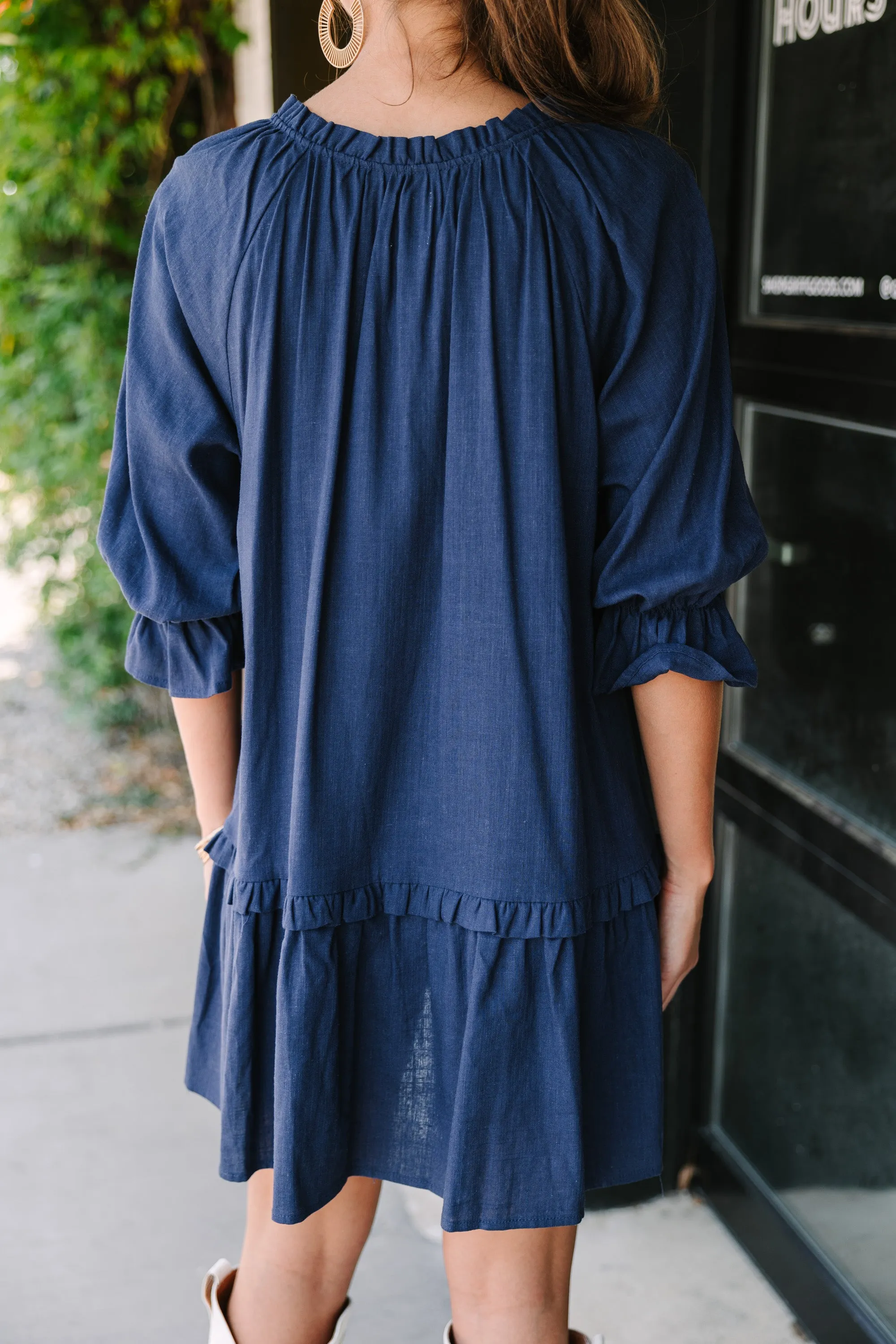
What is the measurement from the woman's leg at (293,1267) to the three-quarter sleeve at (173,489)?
55cm

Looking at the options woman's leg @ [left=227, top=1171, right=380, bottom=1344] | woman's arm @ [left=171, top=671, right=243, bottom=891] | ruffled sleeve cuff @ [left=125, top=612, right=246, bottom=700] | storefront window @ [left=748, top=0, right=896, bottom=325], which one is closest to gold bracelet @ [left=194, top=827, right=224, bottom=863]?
woman's arm @ [left=171, top=671, right=243, bottom=891]

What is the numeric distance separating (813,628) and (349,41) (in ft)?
3.65

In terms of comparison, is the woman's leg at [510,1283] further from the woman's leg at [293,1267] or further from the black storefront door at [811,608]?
the black storefront door at [811,608]

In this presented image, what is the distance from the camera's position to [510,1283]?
1.24 meters

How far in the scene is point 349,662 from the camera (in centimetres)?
113

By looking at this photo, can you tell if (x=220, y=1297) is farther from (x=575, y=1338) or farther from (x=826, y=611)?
(x=826, y=611)

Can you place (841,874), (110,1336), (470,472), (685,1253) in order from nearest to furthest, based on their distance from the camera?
(470,472)
(841,874)
(110,1336)
(685,1253)

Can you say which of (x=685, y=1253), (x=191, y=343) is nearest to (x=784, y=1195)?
(x=685, y=1253)

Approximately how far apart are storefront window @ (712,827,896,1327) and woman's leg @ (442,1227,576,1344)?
2.46ft

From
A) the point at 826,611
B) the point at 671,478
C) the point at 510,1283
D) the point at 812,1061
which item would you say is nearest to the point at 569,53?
the point at 671,478

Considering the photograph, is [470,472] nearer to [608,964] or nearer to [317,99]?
[317,99]

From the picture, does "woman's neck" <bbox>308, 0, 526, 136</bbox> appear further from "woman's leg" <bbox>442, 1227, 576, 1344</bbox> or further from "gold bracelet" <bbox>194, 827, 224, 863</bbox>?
"woman's leg" <bbox>442, 1227, 576, 1344</bbox>

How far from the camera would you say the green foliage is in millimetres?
3680

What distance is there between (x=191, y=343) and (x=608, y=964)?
0.70 m
